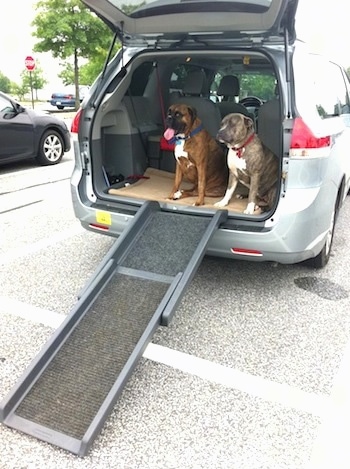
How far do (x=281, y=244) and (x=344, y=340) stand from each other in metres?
0.72

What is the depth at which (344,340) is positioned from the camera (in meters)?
2.82

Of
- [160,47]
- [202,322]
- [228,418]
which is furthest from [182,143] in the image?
[228,418]

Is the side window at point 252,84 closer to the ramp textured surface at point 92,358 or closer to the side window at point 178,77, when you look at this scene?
the side window at point 178,77

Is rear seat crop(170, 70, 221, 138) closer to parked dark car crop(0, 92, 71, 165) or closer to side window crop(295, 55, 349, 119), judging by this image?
side window crop(295, 55, 349, 119)

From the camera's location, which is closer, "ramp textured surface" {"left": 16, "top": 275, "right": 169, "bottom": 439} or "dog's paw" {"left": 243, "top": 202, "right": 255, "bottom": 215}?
"ramp textured surface" {"left": 16, "top": 275, "right": 169, "bottom": 439}

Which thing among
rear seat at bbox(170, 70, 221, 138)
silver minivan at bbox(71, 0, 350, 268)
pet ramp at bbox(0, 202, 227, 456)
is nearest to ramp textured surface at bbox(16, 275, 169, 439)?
pet ramp at bbox(0, 202, 227, 456)

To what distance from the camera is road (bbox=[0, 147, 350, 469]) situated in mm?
1958

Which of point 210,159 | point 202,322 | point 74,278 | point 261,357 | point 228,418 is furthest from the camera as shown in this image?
point 210,159

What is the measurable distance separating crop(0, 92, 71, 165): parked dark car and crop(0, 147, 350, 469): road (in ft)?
11.9

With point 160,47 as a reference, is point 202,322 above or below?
below

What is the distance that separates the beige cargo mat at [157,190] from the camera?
365cm

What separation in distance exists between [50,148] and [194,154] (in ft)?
17.5

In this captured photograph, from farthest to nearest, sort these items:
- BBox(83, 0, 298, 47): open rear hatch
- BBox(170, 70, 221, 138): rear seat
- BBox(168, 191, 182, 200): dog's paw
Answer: BBox(170, 70, 221, 138): rear seat
BBox(168, 191, 182, 200): dog's paw
BBox(83, 0, 298, 47): open rear hatch

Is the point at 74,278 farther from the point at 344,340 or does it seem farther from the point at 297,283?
the point at 344,340
